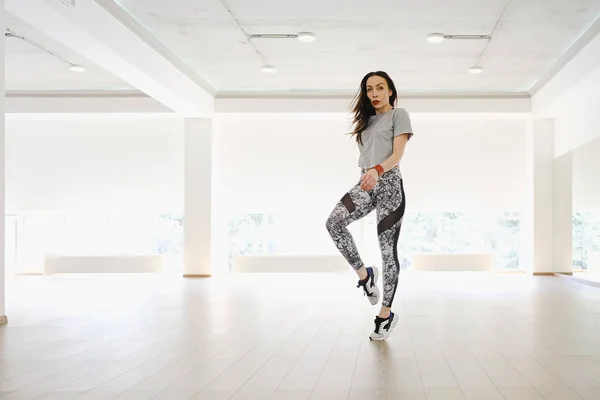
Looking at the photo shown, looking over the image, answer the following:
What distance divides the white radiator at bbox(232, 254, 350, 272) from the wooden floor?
480cm

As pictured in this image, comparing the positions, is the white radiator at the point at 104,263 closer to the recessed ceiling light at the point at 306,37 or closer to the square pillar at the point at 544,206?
the recessed ceiling light at the point at 306,37

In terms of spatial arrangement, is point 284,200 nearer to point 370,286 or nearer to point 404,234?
point 404,234

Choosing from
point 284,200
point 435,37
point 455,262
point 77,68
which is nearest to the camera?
point 435,37

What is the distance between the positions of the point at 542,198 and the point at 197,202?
547 cm

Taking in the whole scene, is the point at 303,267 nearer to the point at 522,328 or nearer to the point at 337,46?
the point at 337,46

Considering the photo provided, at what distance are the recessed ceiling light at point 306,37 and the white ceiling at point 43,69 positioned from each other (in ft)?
9.50

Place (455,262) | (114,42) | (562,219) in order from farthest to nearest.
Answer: (455,262)
(562,219)
(114,42)

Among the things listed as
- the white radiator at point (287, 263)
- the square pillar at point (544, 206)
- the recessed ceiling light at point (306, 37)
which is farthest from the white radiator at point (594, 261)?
the recessed ceiling light at point (306, 37)

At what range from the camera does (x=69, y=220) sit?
1273cm

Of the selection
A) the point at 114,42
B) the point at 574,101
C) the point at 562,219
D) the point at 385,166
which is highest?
the point at 114,42

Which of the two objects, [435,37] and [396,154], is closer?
[396,154]

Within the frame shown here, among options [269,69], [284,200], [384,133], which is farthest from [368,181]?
[284,200]

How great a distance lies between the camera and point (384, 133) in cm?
390

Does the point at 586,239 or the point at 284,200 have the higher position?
the point at 284,200
